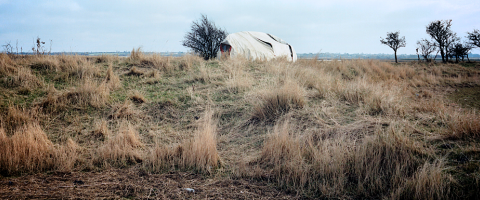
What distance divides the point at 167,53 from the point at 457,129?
8888 millimetres

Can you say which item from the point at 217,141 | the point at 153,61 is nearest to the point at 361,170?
the point at 217,141

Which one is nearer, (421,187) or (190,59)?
(421,187)

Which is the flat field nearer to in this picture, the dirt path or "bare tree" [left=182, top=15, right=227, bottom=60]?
the dirt path

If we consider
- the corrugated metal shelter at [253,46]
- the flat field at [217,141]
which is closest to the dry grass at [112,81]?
the flat field at [217,141]

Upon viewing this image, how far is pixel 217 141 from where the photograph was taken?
4246 mm

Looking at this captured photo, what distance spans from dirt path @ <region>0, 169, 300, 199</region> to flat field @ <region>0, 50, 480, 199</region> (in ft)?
0.04

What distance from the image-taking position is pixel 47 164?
126 inches

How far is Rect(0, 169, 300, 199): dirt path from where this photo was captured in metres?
2.56

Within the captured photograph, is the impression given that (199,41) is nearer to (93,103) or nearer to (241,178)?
(93,103)

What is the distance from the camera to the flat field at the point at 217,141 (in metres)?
2.71

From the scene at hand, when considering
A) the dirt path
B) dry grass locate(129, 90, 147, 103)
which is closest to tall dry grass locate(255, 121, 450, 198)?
the dirt path

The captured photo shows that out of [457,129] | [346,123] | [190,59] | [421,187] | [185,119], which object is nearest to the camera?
[421,187]

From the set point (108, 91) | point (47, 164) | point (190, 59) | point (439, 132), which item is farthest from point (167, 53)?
point (439, 132)

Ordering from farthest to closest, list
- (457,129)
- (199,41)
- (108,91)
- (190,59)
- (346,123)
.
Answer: (199,41)
(190,59)
(108,91)
(346,123)
(457,129)
